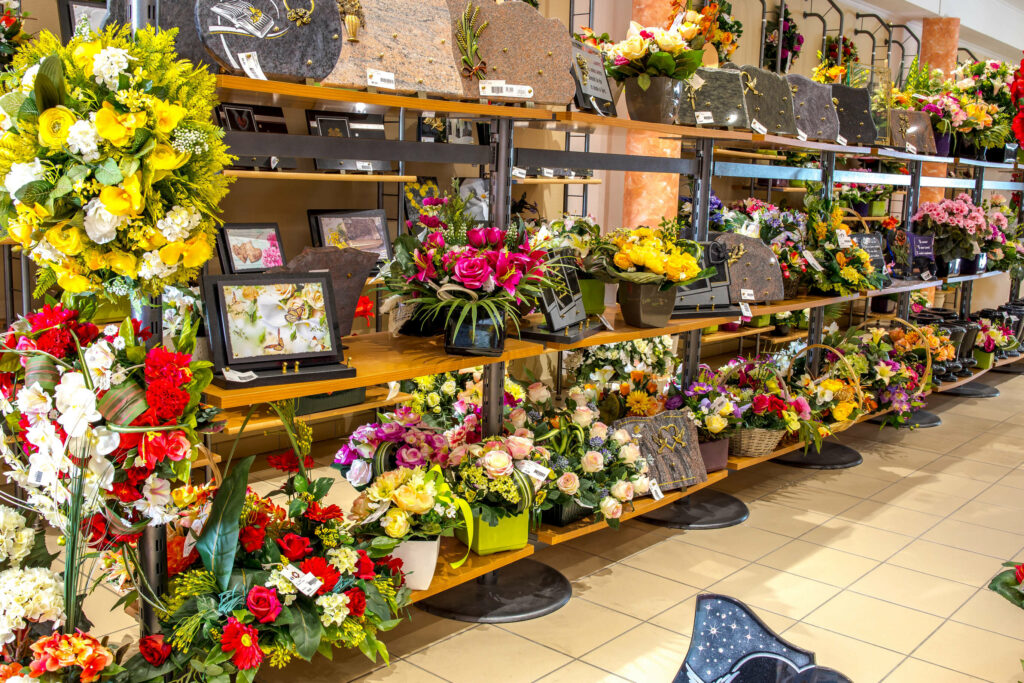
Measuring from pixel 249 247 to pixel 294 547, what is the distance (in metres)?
2.69

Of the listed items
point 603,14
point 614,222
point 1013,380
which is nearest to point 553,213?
point 614,222

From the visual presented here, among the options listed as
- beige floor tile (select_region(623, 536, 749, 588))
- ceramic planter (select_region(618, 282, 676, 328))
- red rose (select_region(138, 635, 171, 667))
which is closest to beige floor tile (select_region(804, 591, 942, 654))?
beige floor tile (select_region(623, 536, 749, 588))

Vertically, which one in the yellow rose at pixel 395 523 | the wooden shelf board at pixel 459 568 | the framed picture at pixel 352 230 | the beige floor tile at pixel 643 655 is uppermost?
the framed picture at pixel 352 230

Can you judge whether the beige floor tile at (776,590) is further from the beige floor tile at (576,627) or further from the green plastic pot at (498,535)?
the green plastic pot at (498,535)

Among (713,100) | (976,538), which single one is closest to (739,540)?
(976,538)

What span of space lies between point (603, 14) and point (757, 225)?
9.22 feet

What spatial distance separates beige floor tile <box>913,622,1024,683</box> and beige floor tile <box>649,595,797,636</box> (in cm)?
43

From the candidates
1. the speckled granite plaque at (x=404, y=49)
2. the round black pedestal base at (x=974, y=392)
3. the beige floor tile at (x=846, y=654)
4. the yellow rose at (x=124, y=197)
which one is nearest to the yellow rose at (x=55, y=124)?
the yellow rose at (x=124, y=197)

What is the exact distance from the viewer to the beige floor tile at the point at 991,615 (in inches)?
127

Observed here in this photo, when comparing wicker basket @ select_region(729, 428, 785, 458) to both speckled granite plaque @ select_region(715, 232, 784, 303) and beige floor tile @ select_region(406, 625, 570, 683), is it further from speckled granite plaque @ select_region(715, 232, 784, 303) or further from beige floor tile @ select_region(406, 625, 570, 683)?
beige floor tile @ select_region(406, 625, 570, 683)

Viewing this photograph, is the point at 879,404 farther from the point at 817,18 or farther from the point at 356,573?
the point at 817,18

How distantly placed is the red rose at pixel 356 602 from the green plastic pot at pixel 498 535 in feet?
1.98

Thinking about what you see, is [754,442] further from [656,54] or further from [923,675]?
[656,54]

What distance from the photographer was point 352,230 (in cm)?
515
